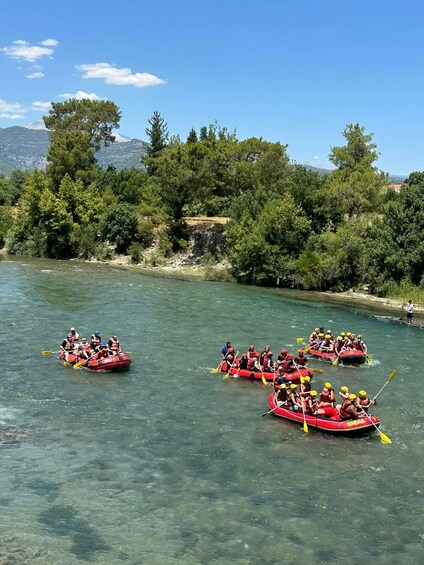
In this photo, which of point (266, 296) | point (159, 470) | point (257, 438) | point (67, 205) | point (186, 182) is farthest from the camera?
point (67, 205)

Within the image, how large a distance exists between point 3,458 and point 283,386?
10.1 metres

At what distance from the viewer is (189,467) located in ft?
57.7

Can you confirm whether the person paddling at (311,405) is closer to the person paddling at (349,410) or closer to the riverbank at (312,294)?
the person paddling at (349,410)

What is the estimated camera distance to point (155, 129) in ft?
311

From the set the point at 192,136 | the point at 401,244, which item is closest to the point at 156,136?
the point at 192,136

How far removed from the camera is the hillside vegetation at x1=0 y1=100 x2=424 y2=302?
5247cm

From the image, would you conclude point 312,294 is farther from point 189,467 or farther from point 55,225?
point 189,467

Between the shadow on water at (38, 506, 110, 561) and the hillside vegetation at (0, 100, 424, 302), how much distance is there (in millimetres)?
40123

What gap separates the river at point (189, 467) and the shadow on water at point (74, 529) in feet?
0.13

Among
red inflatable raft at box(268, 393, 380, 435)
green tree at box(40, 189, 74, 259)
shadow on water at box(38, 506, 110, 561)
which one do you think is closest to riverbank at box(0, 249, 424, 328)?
green tree at box(40, 189, 74, 259)

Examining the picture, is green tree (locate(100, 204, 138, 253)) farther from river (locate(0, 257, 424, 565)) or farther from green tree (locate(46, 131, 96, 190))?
river (locate(0, 257, 424, 565))

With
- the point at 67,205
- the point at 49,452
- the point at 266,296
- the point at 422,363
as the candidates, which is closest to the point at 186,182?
the point at 67,205

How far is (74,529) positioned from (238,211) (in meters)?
50.0

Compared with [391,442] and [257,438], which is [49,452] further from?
[391,442]
